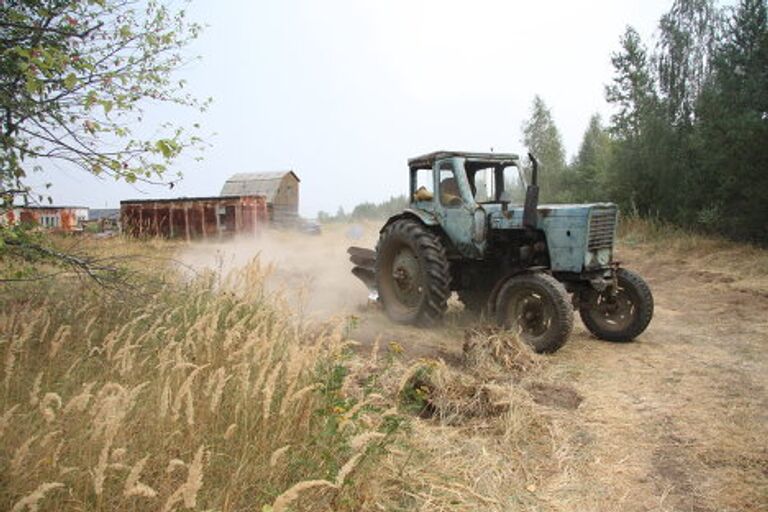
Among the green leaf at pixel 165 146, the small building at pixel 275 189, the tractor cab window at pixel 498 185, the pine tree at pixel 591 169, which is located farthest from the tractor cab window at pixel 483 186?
the small building at pixel 275 189

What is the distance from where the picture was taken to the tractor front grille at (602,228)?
19.4ft

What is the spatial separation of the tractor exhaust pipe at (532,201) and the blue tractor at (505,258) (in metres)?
0.01

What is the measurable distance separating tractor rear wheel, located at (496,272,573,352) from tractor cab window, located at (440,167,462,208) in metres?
1.34

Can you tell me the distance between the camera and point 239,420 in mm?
2619

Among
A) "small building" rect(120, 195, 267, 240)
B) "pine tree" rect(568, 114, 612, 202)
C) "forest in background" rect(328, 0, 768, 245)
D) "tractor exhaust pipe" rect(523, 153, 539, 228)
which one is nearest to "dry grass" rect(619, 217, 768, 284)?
"forest in background" rect(328, 0, 768, 245)

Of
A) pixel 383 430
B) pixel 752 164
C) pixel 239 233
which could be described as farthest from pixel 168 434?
pixel 239 233

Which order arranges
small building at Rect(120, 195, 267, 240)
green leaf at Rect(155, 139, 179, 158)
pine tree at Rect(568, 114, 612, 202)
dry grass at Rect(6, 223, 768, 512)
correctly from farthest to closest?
pine tree at Rect(568, 114, 612, 202)
small building at Rect(120, 195, 267, 240)
green leaf at Rect(155, 139, 179, 158)
dry grass at Rect(6, 223, 768, 512)

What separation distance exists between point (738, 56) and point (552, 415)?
1149 cm

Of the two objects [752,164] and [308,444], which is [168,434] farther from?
[752,164]

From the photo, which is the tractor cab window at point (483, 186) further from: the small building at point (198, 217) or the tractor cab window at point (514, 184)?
the small building at point (198, 217)

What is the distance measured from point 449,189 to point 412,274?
121 centimetres

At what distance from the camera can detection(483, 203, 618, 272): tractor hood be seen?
5844 mm

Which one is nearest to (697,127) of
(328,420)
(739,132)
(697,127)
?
(697,127)

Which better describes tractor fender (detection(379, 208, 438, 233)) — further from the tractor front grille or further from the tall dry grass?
the tall dry grass
